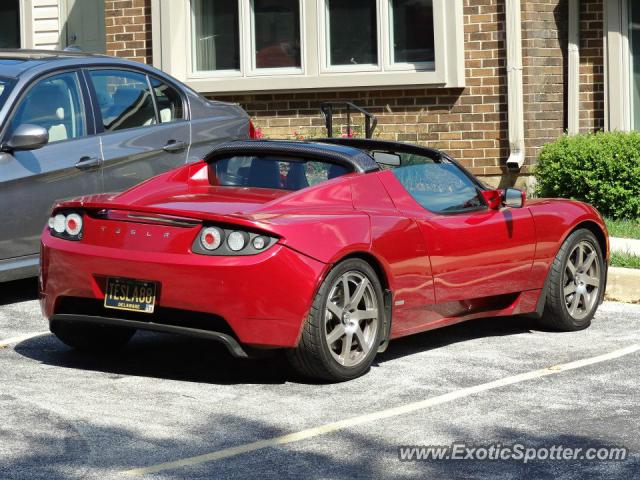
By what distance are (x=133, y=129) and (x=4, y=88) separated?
1066mm

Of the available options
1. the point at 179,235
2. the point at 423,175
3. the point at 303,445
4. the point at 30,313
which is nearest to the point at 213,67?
the point at 30,313

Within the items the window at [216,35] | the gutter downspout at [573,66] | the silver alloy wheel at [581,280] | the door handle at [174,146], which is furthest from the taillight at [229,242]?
the window at [216,35]

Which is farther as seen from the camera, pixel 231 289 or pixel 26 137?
pixel 26 137

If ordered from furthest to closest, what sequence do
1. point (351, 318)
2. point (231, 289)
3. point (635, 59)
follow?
1. point (635, 59)
2. point (351, 318)
3. point (231, 289)

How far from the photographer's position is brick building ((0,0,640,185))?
594 inches

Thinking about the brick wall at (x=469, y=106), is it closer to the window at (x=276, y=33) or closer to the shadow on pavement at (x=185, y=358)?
the window at (x=276, y=33)

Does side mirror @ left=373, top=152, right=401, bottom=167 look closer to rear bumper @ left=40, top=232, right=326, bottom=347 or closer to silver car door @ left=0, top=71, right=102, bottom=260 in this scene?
rear bumper @ left=40, top=232, right=326, bottom=347

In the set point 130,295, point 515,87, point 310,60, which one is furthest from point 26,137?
point 515,87

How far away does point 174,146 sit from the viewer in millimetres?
10117

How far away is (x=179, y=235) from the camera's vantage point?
683 centimetres

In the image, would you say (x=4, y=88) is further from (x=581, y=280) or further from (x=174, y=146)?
(x=581, y=280)

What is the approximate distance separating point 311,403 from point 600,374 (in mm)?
1773

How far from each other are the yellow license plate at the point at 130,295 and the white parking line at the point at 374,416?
4.20ft

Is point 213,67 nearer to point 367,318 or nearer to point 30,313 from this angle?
point 30,313
